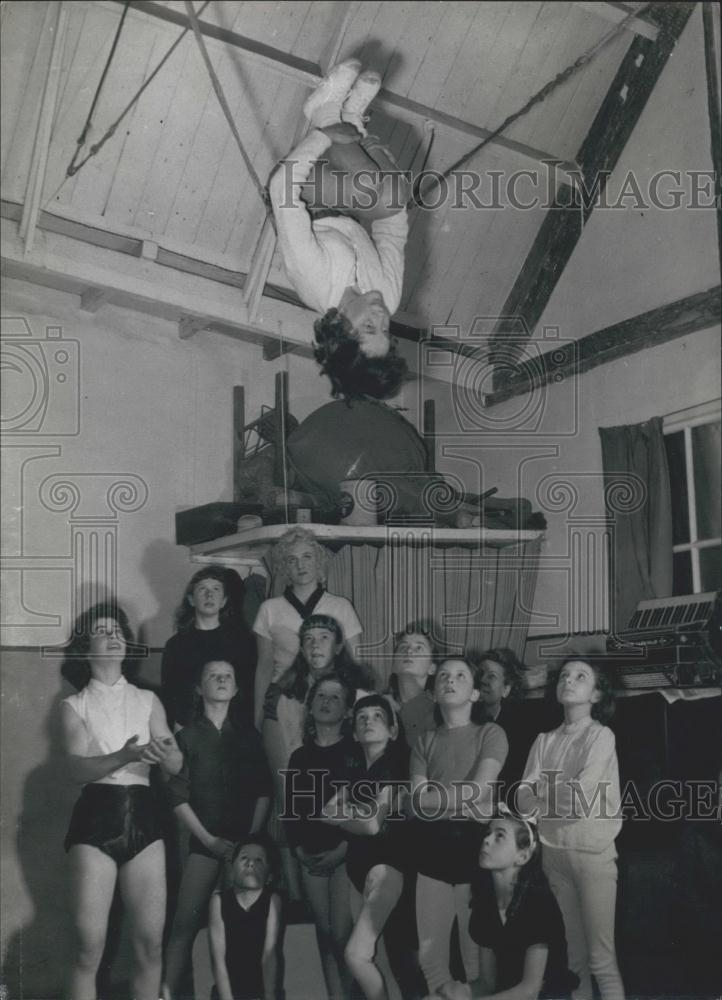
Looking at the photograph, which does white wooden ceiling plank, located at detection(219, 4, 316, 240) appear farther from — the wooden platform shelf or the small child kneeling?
the small child kneeling

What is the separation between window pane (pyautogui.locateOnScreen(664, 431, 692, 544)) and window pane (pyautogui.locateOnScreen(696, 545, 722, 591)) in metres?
0.08

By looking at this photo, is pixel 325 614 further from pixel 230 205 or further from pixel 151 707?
pixel 230 205

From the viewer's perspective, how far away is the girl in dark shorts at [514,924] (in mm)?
2832

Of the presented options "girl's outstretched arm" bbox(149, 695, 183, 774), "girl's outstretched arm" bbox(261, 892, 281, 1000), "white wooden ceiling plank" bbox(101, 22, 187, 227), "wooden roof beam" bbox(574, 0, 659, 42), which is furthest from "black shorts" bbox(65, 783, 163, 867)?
"wooden roof beam" bbox(574, 0, 659, 42)

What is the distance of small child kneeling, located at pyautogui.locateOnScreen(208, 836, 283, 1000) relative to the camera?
111 inches

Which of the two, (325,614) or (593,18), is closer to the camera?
(325,614)

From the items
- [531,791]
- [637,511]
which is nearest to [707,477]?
[637,511]

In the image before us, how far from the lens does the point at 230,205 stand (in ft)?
11.1

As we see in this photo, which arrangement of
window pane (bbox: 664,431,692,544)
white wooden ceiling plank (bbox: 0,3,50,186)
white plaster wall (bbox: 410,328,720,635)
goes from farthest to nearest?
1. window pane (bbox: 664,431,692,544)
2. white plaster wall (bbox: 410,328,720,635)
3. white wooden ceiling plank (bbox: 0,3,50,186)

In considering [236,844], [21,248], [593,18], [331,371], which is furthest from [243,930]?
[593,18]

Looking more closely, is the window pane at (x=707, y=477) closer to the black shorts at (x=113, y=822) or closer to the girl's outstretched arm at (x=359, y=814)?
the girl's outstretched arm at (x=359, y=814)

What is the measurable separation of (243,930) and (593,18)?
3020mm

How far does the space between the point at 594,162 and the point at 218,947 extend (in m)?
2.67

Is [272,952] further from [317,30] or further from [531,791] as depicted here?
[317,30]
